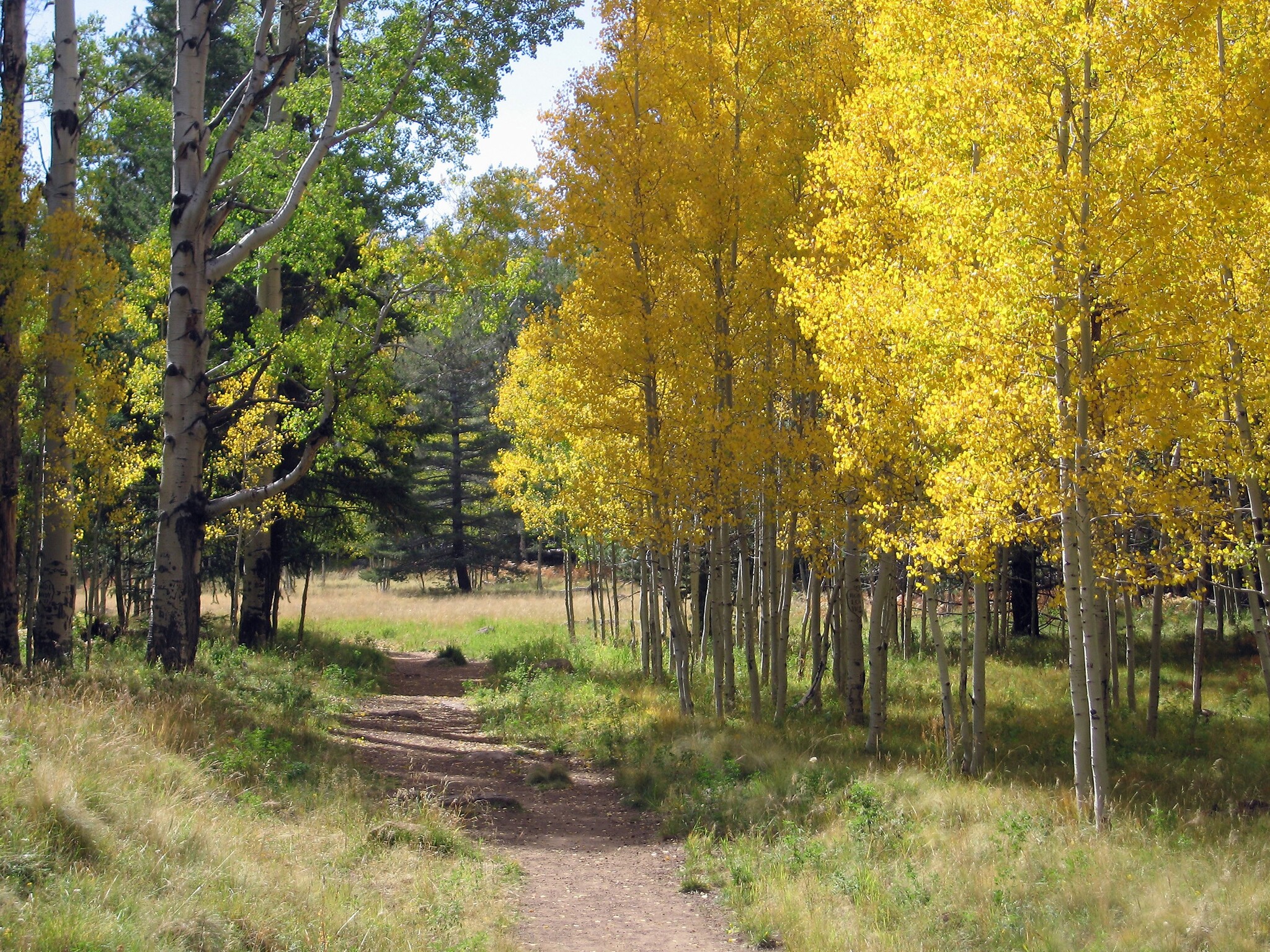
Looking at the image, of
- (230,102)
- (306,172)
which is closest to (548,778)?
(306,172)

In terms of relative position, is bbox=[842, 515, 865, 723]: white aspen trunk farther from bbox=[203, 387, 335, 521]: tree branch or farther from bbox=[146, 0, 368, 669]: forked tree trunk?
bbox=[146, 0, 368, 669]: forked tree trunk

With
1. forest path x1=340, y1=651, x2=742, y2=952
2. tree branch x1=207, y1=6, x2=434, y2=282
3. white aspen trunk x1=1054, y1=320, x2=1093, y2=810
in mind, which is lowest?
forest path x1=340, y1=651, x2=742, y2=952

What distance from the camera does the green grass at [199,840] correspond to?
4570 millimetres

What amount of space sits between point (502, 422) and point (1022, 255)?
18159 mm

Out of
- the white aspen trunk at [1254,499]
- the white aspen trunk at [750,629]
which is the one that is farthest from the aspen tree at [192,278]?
the white aspen trunk at [1254,499]

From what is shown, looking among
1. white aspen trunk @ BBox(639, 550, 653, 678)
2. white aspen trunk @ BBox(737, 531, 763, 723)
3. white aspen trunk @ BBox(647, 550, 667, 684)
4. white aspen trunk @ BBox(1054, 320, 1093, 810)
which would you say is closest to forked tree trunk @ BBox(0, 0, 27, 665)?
white aspen trunk @ BBox(737, 531, 763, 723)

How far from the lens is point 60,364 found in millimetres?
11648

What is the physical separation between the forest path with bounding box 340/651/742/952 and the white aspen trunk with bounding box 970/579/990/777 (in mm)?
3520

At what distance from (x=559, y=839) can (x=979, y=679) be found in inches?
179

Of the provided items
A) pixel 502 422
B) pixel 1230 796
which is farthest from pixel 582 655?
pixel 1230 796

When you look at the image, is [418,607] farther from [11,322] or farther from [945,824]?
[945,824]

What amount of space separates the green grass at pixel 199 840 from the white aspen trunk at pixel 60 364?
5.00 feet

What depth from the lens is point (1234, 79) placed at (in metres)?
8.20

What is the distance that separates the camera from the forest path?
6.61 meters
